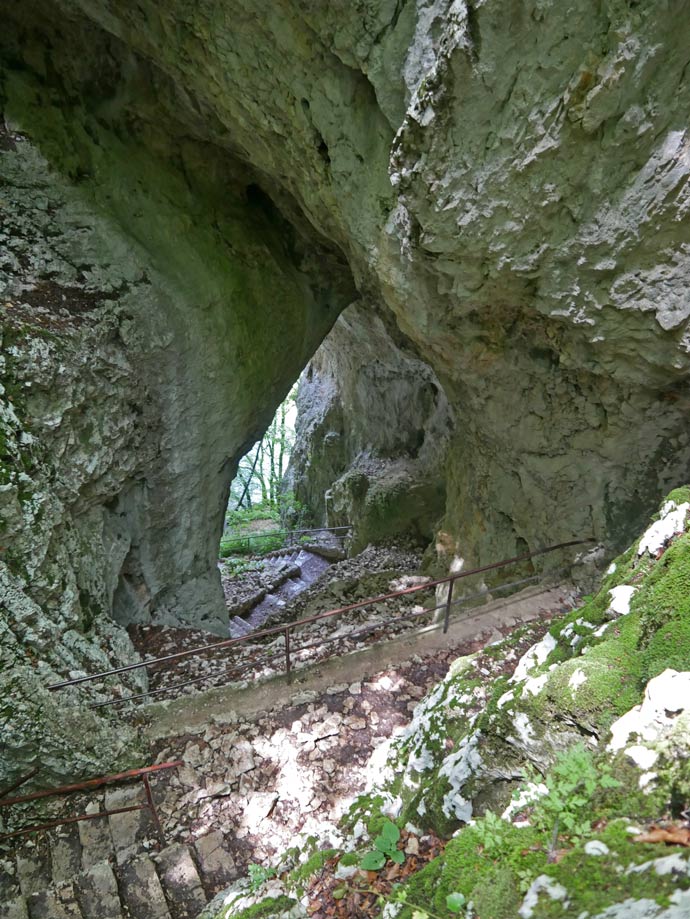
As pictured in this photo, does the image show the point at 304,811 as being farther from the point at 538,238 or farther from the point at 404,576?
the point at 404,576

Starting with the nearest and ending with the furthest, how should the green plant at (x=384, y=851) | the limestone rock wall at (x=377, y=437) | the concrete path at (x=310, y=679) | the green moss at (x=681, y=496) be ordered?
1. the green plant at (x=384, y=851)
2. the green moss at (x=681, y=496)
3. the concrete path at (x=310, y=679)
4. the limestone rock wall at (x=377, y=437)

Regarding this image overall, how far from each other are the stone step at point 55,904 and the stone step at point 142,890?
0.28 m

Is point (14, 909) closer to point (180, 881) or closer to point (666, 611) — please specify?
point (180, 881)

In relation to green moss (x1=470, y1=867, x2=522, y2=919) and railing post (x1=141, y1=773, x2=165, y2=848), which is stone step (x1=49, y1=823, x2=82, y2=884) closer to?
railing post (x1=141, y1=773, x2=165, y2=848)

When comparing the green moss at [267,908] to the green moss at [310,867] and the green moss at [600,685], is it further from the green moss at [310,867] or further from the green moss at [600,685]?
the green moss at [600,685]

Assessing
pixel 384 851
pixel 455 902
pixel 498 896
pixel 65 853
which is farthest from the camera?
pixel 65 853

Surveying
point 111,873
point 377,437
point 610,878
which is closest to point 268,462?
point 377,437

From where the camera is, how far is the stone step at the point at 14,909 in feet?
9.78

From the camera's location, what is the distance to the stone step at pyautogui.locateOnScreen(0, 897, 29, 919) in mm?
2980

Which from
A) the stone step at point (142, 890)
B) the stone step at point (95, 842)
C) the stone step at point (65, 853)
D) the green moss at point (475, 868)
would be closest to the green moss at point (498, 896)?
the green moss at point (475, 868)

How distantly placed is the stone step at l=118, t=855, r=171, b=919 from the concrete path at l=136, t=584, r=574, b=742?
1040 mm

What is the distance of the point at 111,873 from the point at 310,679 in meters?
2.01

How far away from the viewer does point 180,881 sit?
3178 mm

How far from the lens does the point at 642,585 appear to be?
2479mm
